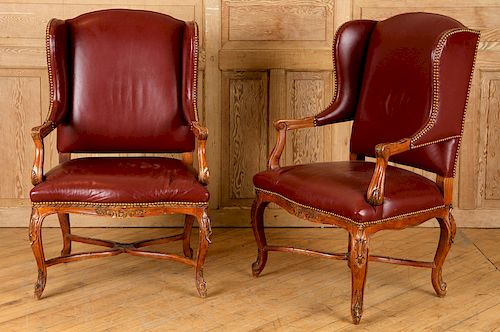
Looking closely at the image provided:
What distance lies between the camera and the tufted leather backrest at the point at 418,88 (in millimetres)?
3076

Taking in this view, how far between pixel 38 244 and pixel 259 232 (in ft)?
2.99

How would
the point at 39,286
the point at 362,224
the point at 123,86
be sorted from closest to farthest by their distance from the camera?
1. the point at 362,224
2. the point at 39,286
3. the point at 123,86

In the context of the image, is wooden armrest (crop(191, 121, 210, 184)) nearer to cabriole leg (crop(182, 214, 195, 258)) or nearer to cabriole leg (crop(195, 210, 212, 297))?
cabriole leg (crop(195, 210, 212, 297))

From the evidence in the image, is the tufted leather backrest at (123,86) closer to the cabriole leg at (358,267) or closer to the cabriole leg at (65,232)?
the cabriole leg at (65,232)

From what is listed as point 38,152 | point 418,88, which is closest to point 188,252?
point 38,152

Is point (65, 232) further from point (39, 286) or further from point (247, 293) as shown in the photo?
point (247, 293)

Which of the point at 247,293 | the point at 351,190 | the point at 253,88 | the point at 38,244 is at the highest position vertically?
the point at 253,88

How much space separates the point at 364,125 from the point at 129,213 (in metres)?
1.07

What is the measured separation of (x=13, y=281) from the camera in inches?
134

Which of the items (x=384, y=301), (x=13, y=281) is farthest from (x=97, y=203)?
(x=384, y=301)

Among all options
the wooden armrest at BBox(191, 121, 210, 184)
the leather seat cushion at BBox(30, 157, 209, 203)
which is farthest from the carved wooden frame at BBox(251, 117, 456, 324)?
the leather seat cushion at BBox(30, 157, 209, 203)

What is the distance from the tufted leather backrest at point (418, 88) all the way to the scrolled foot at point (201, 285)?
0.89m

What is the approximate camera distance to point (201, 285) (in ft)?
10.5

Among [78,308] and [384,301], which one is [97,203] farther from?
[384,301]
